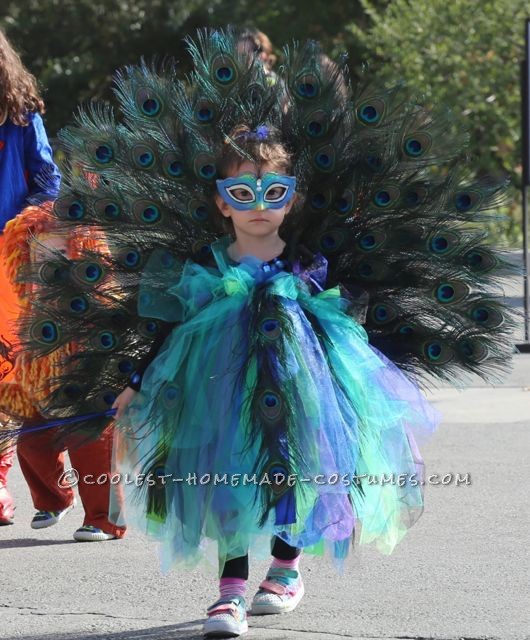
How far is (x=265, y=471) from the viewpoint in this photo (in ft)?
13.5

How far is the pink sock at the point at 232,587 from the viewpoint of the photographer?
4.36 meters

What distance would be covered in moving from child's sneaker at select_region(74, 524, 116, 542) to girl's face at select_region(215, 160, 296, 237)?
1798 mm

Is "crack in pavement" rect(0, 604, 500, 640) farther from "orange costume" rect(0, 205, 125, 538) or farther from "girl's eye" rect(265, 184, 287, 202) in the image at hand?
"girl's eye" rect(265, 184, 287, 202)

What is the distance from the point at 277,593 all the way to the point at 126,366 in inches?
35.4

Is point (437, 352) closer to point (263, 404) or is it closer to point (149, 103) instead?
point (263, 404)

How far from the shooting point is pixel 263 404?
4.13 meters

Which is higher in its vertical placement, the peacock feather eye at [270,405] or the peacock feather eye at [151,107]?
the peacock feather eye at [151,107]

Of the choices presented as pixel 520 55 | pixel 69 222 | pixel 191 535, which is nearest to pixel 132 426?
pixel 191 535

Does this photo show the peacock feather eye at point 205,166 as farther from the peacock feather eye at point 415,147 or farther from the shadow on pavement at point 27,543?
the shadow on pavement at point 27,543

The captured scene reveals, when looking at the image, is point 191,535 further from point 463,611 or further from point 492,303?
point 492,303

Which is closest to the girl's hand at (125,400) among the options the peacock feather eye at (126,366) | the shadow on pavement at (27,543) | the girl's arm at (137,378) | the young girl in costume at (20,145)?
the girl's arm at (137,378)

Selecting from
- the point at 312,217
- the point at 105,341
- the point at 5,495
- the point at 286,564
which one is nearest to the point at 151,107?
the point at 312,217

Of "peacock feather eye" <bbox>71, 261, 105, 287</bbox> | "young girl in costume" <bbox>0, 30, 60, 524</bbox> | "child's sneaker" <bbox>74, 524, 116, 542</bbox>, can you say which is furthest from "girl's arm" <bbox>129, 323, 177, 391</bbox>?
"young girl in costume" <bbox>0, 30, 60, 524</bbox>

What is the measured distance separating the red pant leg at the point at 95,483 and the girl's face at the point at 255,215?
1610 millimetres
